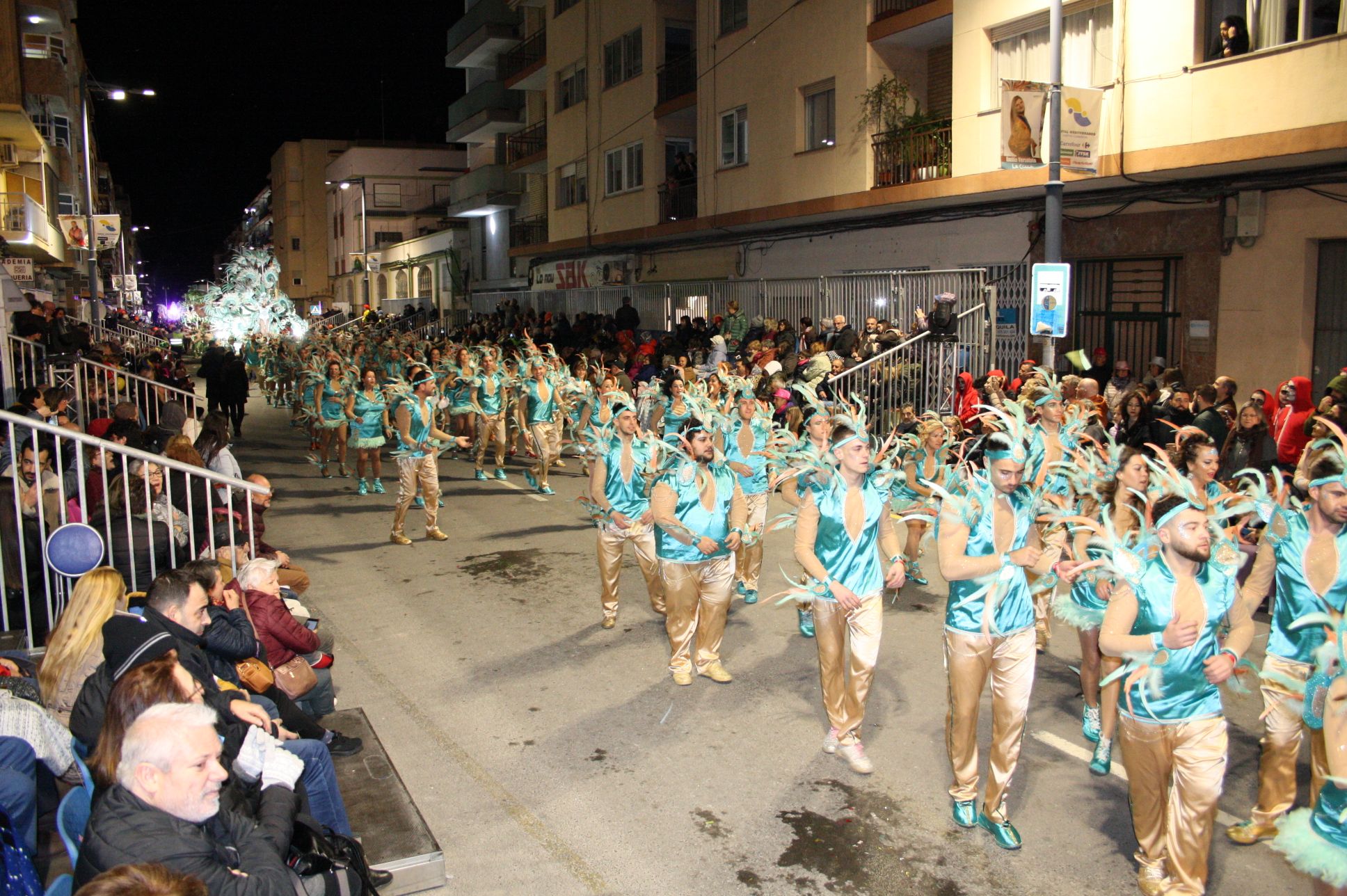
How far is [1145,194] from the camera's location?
47.5 ft

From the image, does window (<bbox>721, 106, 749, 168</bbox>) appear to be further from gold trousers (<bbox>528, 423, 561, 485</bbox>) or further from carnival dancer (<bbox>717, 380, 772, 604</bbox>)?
carnival dancer (<bbox>717, 380, 772, 604</bbox>)

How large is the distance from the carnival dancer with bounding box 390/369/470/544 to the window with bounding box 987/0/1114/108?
31.2ft

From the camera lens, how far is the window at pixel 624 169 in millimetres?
28750

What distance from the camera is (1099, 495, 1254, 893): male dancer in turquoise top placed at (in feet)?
14.8

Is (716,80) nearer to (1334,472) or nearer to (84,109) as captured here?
(84,109)

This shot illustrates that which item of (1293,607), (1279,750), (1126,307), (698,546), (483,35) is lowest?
(1279,750)

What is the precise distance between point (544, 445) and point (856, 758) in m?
10.1

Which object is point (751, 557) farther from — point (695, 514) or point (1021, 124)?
point (1021, 124)

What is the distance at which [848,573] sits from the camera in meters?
6.18

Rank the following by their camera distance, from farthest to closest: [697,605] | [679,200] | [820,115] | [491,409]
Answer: [679,200]
[820,115]
[491,409]
[697,605]

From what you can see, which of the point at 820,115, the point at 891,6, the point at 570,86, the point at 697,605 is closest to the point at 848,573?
the point at 697,605

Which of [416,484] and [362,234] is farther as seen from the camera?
[362,234]

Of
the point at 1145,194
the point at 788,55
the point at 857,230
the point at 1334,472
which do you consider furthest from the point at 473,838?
the point at 788,55

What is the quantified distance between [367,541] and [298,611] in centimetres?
558
